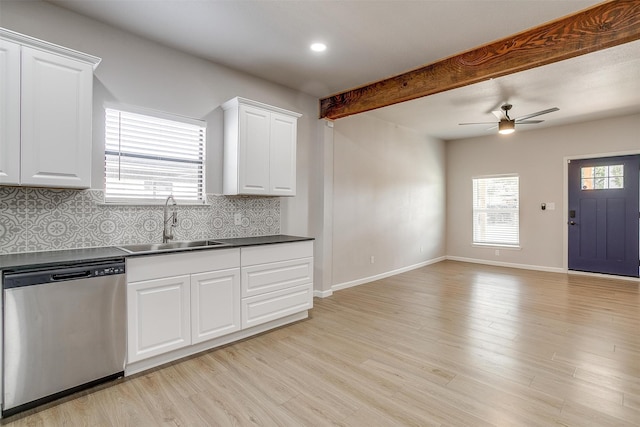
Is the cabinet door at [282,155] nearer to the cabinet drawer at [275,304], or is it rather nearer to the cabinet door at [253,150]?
the cabinet door at [253,150]

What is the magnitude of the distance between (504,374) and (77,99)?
150 inches

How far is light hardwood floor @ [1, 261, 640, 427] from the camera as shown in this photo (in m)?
2.00

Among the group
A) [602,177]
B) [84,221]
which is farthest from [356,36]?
[602,177]

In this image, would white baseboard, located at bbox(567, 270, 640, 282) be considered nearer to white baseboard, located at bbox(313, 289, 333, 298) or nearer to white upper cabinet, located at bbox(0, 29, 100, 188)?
white baseboard, located at bbox(313, 289, 333, 298)

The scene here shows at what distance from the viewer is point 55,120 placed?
90.1 inches

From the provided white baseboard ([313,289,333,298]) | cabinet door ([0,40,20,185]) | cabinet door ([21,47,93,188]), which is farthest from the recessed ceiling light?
white baseboard ([313,289,333,298])

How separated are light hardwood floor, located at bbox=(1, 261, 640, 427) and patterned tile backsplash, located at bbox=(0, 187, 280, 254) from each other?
1.15 meters

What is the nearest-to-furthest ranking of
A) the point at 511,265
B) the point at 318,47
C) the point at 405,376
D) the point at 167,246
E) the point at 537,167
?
the point at 405,376, the point at 167,246, the point at 318,47, the point at 537,167, the point at 511,265

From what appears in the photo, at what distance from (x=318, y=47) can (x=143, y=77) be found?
1669 mm

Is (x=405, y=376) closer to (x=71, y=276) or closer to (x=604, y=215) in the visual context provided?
(x=71, y=276)

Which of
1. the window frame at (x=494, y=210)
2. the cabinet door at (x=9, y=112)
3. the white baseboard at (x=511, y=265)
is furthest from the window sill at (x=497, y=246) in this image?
the cabinet door at (x=9, y=112)

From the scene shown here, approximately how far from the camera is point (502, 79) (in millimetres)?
4000

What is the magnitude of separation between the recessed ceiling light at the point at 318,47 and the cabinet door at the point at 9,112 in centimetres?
225

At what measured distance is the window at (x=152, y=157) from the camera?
286 centimetres
